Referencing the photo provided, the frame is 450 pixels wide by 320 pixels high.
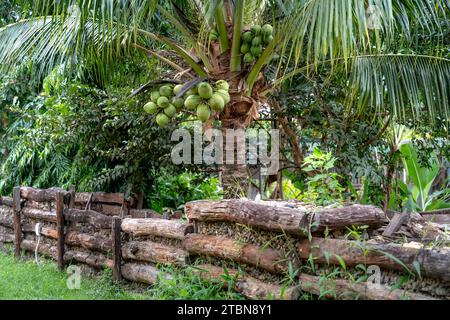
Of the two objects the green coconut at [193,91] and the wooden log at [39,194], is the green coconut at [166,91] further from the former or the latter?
the wooden log at [39,194]

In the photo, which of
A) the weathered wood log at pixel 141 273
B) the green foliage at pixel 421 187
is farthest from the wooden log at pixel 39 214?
the green foliage at pixel 421 187

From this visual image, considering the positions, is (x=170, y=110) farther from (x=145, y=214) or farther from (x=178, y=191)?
(x=178, y=191)

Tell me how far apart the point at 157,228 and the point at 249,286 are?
1.65m

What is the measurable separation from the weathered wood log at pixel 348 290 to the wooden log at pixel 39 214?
4.74 m

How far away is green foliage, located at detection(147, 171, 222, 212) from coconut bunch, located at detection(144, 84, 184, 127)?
340cm

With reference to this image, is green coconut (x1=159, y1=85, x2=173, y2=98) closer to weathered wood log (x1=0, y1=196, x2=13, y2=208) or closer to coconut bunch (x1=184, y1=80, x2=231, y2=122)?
coconut bunch (x1=184, y1=80, x2=231, y2=122)

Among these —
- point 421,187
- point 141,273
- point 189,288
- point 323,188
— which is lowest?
point 141,273

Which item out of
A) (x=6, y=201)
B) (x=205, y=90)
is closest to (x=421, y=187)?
(x=205, y=90)

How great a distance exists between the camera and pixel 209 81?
5672mm

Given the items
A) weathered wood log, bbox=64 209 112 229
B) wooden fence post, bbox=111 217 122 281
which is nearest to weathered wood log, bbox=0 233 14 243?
weathered wood log, bbox=64 209 112 229

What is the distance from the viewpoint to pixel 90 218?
693 centimetres
